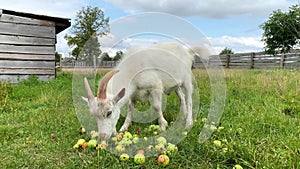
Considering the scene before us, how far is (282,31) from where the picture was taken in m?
23.0

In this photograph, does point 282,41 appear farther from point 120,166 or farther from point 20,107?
point 120,166

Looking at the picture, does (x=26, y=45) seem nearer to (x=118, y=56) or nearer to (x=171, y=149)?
(x=118, y=56)

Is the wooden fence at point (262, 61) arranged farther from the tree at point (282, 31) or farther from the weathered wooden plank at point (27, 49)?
the weathered wooden plank at point (27, 49)

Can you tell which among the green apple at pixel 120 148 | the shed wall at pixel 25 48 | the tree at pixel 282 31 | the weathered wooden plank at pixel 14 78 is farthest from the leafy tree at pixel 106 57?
the tree at pixel 282 31

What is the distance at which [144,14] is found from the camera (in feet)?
10.6

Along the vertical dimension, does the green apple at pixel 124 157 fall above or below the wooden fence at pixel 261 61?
below

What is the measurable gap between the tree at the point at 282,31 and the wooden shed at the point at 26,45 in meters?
17.3

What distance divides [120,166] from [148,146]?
18.2 inches

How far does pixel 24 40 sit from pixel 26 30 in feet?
1.33

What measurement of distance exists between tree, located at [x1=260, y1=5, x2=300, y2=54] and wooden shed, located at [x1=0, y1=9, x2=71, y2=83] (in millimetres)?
17339

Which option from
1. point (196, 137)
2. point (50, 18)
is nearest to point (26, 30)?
point (50, 18)

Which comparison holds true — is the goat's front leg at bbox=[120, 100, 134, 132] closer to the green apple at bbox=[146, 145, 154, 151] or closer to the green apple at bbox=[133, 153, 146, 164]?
the green apple at bbox=[146, 145, 154, 151]

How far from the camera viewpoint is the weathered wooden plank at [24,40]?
36.1ft

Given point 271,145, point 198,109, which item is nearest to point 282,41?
point 198,109
